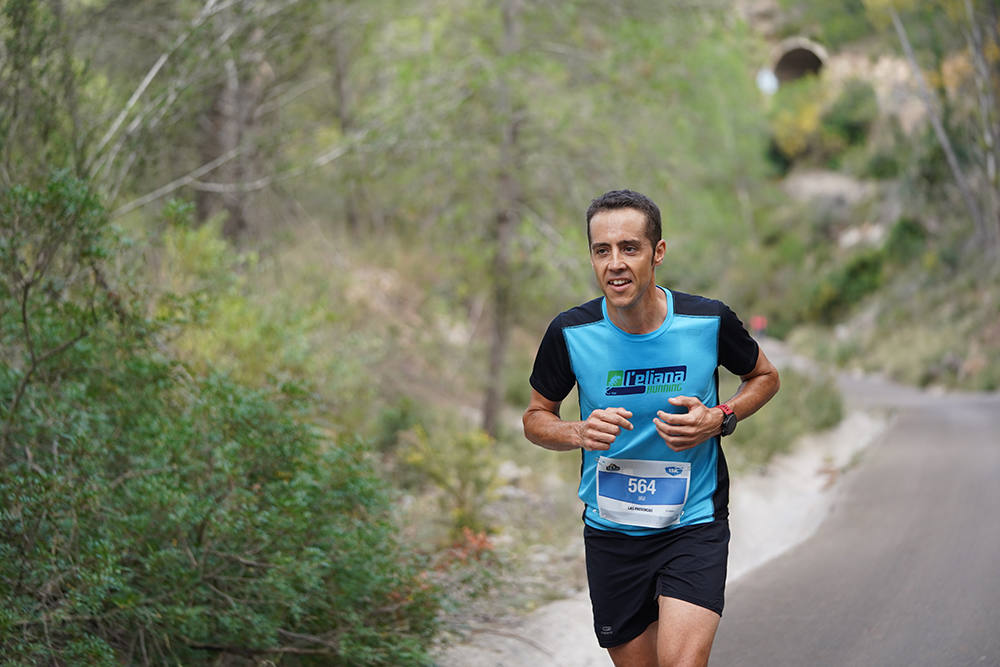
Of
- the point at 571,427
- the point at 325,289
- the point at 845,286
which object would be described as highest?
the point at 571,427

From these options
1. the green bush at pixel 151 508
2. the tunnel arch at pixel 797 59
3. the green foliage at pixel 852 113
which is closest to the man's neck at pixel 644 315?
the green bush at pixel 151 508

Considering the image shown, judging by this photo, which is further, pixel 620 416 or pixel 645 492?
pixel 645 492

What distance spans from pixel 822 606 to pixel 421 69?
8.34m

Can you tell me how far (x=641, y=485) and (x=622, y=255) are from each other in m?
0.86

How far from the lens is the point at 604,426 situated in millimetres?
3508

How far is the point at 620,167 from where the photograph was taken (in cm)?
1363

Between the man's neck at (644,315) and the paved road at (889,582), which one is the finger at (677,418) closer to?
the man's neck at (644,315)

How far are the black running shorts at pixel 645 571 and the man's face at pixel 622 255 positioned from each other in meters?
0.89

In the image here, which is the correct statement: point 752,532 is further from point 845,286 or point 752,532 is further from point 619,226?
point 845,286

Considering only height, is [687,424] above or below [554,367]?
below

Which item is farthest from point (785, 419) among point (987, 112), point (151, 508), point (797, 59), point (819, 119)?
point (797, 59)

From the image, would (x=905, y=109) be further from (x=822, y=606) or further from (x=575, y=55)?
(x=822, y=606)

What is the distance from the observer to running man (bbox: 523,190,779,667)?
362 cm

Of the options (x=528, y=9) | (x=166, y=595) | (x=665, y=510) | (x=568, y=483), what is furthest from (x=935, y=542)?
(x=528, y=9)
